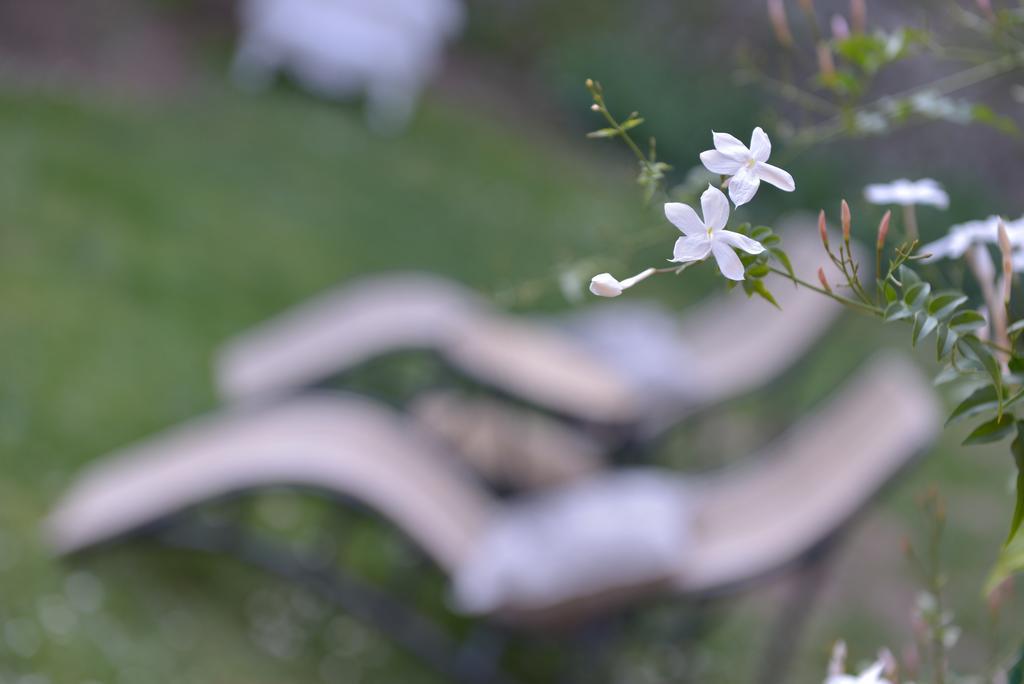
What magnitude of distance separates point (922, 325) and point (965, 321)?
0.15ft

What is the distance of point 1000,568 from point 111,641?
2663 mm

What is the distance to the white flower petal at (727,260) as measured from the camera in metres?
0.72

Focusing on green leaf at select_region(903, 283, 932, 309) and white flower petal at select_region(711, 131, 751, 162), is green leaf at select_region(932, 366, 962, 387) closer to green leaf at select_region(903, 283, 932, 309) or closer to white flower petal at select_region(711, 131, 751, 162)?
green leaf at select_region(903, 283, 932, 309)

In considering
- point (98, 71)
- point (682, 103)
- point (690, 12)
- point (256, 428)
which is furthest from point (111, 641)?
point (690, 12)

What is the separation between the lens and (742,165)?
0.75 meters

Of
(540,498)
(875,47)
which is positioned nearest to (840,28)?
(875,47)

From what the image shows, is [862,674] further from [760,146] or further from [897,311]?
[760,146]

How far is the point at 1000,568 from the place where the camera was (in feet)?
2.77

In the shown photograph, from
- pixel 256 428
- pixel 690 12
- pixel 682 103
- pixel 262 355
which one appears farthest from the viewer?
pixel 690 12

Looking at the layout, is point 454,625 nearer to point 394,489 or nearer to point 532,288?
point 394,489

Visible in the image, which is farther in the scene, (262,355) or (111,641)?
(262,355)

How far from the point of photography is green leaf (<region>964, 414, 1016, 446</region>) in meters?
0.82

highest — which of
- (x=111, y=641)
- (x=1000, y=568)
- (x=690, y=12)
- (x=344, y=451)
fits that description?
(x=690, y=12)

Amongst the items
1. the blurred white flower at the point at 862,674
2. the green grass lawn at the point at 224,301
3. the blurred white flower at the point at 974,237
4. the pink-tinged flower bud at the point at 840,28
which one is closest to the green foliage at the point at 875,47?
the pink-tinged flower bud at the point at 840,28
